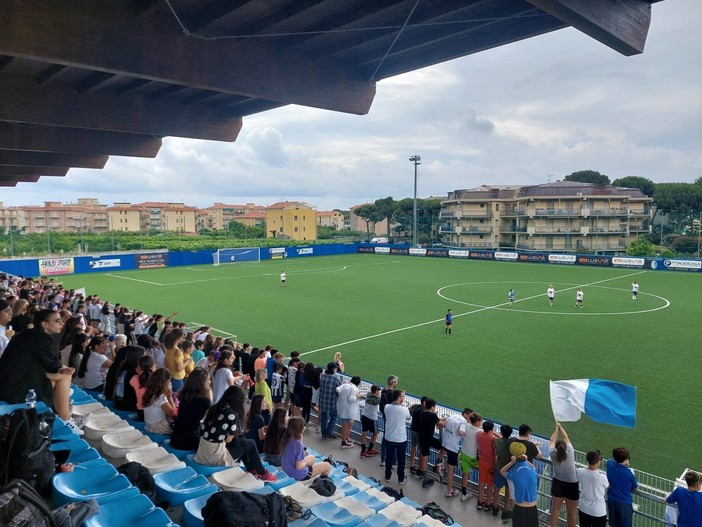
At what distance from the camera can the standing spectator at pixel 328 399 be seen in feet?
33.0

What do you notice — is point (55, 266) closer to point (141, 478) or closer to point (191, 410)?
point (191, 410)

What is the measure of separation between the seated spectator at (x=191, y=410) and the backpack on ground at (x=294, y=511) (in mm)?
1761

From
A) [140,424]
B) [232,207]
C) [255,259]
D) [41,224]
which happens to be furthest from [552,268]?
[232,207]

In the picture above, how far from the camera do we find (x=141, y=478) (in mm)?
4898

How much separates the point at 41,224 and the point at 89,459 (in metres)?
124

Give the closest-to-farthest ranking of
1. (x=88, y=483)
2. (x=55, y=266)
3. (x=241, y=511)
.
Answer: (x=241, y=511) → (x=88, y=483) → (x=55, y=266)

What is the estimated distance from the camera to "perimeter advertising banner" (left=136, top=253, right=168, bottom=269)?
163ft

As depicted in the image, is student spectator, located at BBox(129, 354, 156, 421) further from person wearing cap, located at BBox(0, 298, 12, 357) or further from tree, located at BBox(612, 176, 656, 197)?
tree, located at BBox(612, 176, 656, 197)

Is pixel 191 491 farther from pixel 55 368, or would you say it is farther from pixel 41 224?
pixel 41 224

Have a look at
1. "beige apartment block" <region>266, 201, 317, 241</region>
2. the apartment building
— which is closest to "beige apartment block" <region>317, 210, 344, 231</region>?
"beige apartment block" <region>266, 201, 317, 241</region>

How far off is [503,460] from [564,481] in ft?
2.68

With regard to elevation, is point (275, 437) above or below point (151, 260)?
above

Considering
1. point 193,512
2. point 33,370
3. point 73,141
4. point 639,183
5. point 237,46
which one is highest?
point 639,183

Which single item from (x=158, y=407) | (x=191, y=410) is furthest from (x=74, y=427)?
(x=191, y=410)
